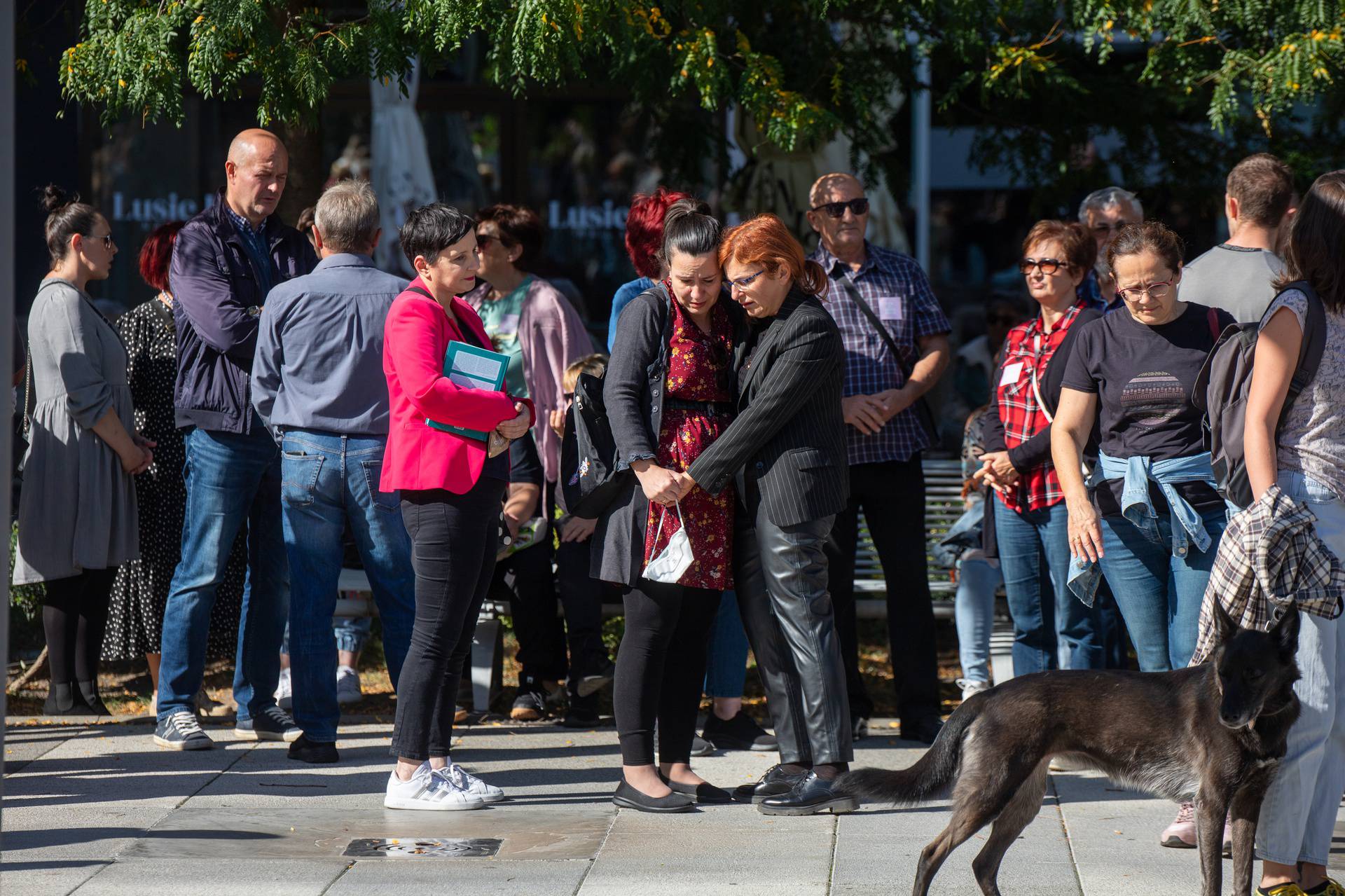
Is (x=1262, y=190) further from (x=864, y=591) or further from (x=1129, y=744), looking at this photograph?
(x=864, y=591)

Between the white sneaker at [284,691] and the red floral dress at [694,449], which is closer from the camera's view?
the red floral dress at [694,449]

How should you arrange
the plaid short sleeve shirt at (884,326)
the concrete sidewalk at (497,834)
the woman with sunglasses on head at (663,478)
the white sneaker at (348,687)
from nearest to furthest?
the concrete sidewalk at (497,834) → the woman with sunglasses on head at (663,478) → the plaid short sleeve shirt at (884,326) → the white sneaker at (348,687)

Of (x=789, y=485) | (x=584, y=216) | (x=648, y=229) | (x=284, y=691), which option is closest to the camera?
(x=789, y=485)

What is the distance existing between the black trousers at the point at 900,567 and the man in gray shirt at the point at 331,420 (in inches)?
67.6

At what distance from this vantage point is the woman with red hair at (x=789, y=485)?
5039mm

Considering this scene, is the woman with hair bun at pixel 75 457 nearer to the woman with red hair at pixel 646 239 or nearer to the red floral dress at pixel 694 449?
the woman with red hair at pixel 646 239

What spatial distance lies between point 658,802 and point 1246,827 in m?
1.92

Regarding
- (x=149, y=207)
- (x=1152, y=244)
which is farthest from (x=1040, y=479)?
(x=149, y=207)

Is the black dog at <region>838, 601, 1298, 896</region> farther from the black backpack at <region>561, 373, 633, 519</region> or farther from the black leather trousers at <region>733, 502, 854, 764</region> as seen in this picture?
the black backpack at <region>561, 373, 633, 519</region>

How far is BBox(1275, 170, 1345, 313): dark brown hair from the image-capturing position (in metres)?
4.07

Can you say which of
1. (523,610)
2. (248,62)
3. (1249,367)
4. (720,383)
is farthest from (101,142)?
(1249,367)

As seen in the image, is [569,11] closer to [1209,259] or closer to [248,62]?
[248,62]

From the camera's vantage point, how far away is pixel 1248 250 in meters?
5.34

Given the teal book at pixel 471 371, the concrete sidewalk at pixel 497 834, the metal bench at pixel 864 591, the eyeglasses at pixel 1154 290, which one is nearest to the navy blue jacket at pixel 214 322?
the metal bench at pixel 864 591
